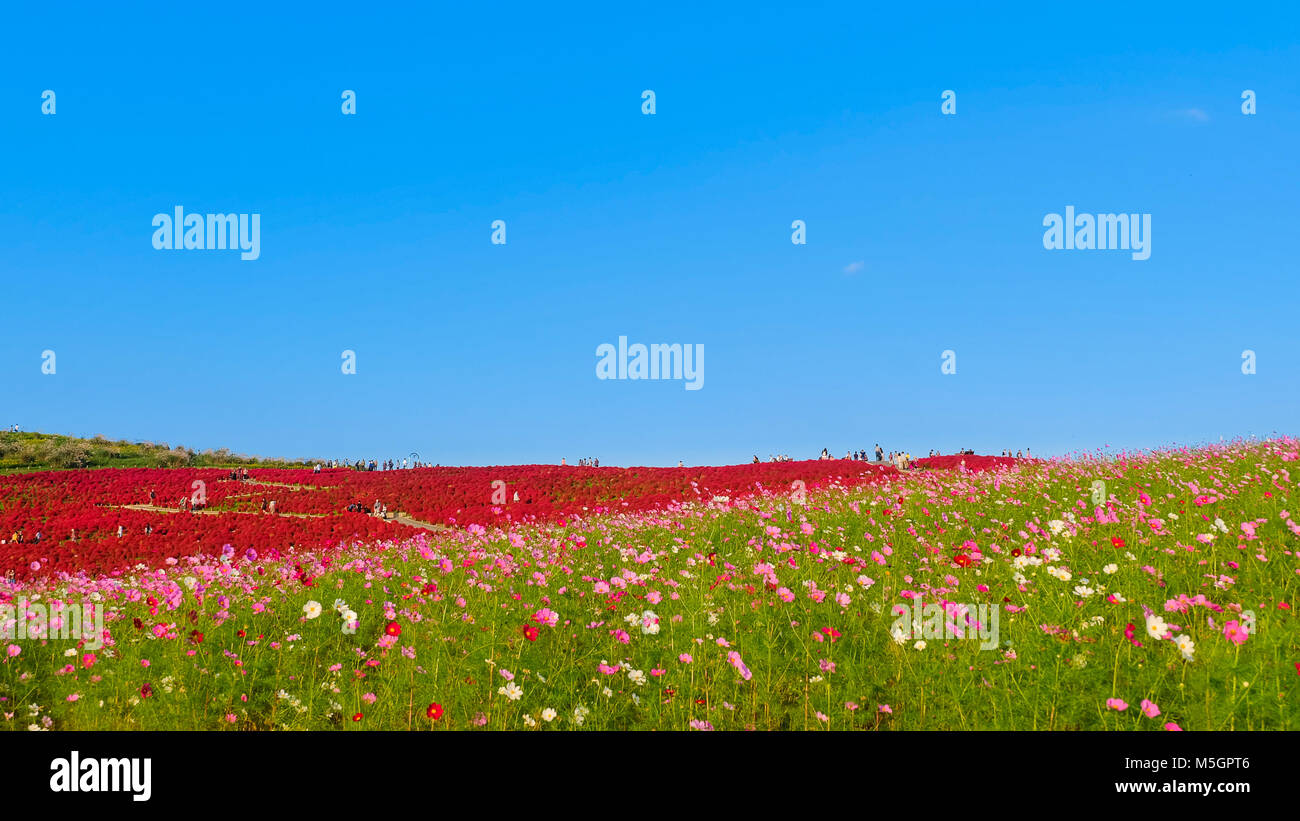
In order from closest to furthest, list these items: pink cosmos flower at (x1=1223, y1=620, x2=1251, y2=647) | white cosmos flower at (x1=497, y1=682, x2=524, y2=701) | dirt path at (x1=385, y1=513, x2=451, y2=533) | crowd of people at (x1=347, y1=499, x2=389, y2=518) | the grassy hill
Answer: pink cosmos flower at (x1=1223, y1=620, x2=1251, y2=647) < white cosmos flower at (x1=497, y1=682, x2=524, y2=701) < dirt path at (x1=385, y1=513, x2=451, y2=533) < crowd of people at (x1=347, y1=499, x2=389, y2=518) < the grassy hill

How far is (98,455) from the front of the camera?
41250 millimetres

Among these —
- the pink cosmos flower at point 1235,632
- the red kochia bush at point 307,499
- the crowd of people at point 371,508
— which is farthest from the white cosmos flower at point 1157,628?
the crowd of people at point 371,508

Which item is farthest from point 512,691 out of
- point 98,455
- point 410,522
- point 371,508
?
point 98,455

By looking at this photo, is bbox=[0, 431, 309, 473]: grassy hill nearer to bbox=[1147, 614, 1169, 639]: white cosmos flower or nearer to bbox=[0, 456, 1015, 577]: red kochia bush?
bbox=[0, 456, 1015, 577]: red kochia bush

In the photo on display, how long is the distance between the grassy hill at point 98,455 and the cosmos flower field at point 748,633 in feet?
115

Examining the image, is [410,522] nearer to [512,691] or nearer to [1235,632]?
[512,691]

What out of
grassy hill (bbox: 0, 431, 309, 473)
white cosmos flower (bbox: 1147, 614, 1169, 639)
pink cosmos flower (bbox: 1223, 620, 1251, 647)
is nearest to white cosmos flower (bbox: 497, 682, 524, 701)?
white cosmos flower (bbox: 1147, 614, 1169, 639)

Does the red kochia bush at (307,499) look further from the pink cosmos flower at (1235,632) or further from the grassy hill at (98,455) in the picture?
the pink cosmos flower at (1235,632)

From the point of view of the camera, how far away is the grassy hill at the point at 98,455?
126 ft

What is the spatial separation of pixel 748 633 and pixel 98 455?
46743 mm

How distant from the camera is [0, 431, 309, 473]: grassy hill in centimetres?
3834

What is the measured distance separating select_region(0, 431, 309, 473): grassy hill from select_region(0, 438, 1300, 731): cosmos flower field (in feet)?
115
